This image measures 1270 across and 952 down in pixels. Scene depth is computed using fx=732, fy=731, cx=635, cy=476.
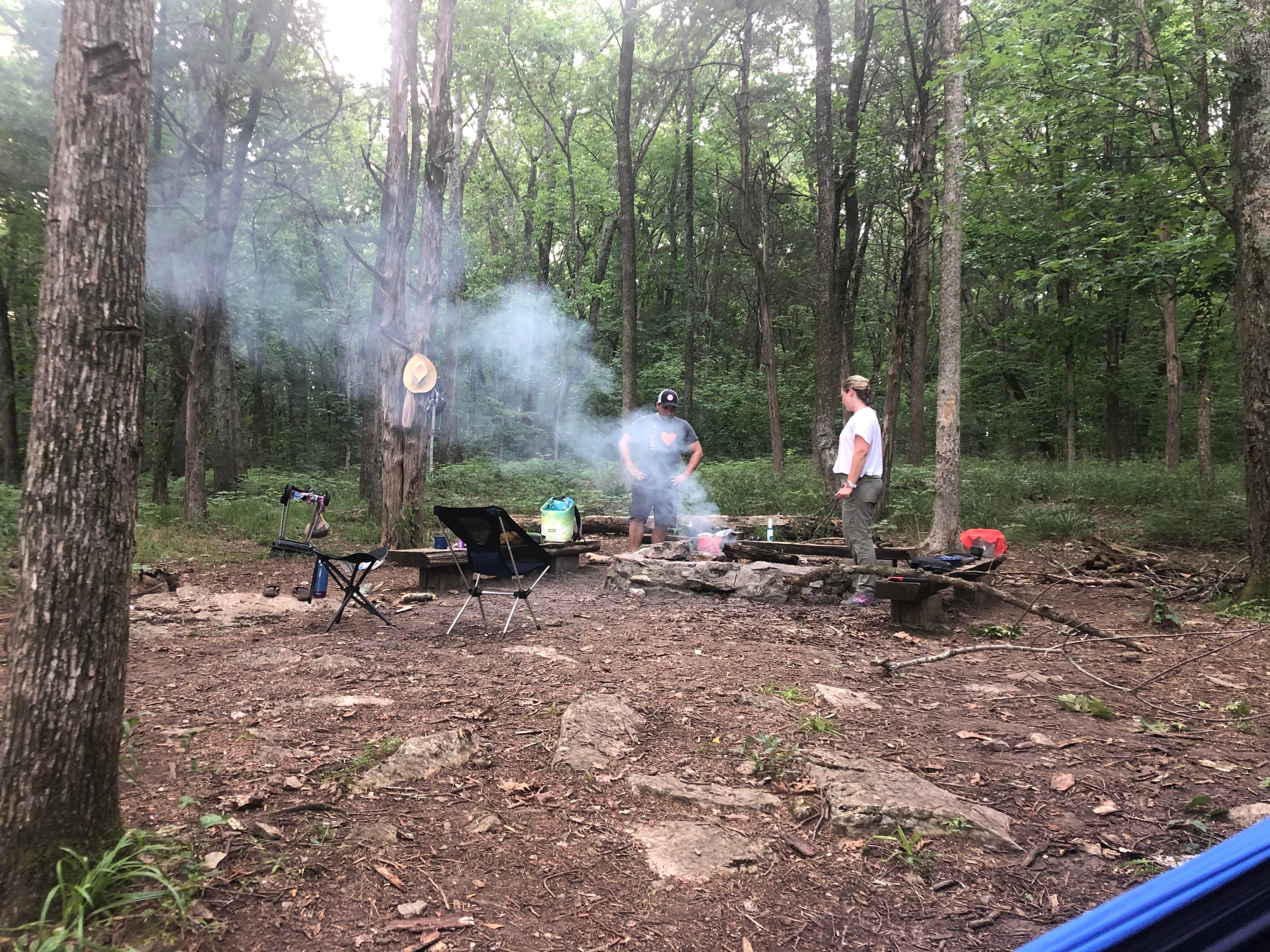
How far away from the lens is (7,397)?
14.3 metres

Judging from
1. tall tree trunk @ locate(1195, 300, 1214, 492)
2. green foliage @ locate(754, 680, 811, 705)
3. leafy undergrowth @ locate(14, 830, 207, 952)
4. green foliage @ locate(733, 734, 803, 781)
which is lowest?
green foliage @ locate(733, 734, 803, 781)

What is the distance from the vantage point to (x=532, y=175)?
79.6ft

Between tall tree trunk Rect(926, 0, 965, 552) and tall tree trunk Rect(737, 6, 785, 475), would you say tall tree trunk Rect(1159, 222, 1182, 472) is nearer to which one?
tall tree trunk Rect(926, 0, 965, 552)

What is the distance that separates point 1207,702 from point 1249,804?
147cm

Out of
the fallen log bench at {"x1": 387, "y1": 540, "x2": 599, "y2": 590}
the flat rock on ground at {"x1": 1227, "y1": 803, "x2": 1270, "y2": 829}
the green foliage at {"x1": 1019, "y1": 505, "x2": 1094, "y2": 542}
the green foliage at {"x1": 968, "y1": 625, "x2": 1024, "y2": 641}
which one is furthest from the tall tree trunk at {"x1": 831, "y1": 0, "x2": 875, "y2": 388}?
the flat rock on ground at {"x1": 1227, "y1": 803, "x2": 1270, "y2": 829}

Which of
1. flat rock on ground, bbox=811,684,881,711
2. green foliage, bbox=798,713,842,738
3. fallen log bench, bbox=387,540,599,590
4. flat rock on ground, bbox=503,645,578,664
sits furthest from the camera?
fallen log bench, bbox=387,540,599,590

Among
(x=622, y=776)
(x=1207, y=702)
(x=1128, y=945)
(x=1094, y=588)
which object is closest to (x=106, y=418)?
(x=622, y=776)

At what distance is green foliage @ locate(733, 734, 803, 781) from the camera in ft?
9.87

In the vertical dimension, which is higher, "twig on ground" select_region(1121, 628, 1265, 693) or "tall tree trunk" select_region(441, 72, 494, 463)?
"tall tree trunk" select_region(441, 72, 494, 463)

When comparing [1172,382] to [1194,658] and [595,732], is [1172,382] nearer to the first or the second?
[1194,658]

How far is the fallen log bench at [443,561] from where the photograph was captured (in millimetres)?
6977

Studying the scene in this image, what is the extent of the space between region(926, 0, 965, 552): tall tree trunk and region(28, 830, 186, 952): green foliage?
25.0 feet

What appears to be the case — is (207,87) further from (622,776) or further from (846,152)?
(622,776)

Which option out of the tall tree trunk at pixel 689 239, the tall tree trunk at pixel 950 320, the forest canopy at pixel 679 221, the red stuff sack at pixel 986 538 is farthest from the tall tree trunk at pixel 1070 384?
the red stuff sack at pixel 986 538
